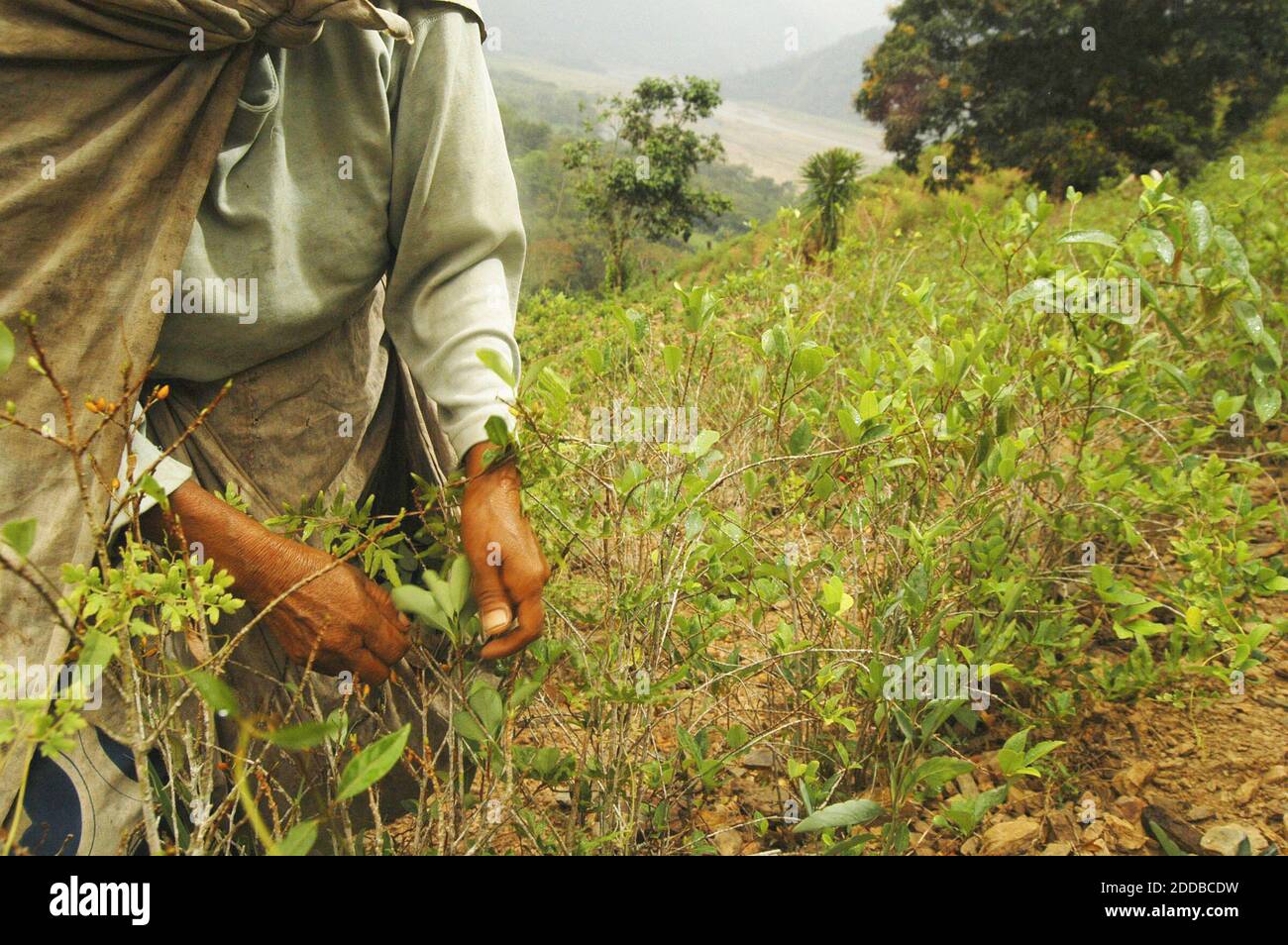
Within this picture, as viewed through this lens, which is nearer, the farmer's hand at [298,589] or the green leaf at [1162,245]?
the farmer's hand at [298,589]

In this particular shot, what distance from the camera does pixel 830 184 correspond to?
925 cm

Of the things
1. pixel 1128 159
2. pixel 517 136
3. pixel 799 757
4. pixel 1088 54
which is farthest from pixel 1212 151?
pixel 517 136

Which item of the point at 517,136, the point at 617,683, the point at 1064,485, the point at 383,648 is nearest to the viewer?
the point at 617,683

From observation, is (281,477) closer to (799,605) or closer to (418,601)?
(418,601)

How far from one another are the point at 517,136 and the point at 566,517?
23.7 meters

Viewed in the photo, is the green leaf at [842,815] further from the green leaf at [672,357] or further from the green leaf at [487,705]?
the green leaf at [672,357]

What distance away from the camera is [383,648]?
131 cm

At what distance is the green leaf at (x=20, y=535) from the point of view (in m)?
0.68

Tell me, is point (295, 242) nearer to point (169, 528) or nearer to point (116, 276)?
point (116, 276)

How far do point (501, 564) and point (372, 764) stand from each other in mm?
543

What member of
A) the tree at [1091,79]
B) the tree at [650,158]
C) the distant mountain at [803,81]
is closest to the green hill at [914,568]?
the tree at [1091,79]

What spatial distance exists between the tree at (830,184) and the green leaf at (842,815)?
8226 millimetres

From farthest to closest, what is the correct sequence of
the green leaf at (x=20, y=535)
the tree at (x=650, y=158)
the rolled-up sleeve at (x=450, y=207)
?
1. the tree at (x=650, y=158)
2. the rolled-up sleeve at (x=450, y=207)
3. the green leaf at (x=20, y=535)

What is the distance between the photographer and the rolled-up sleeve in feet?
4.54
